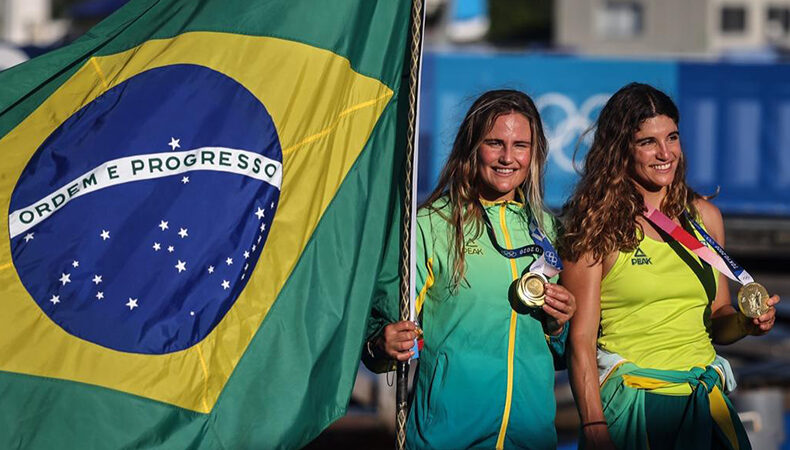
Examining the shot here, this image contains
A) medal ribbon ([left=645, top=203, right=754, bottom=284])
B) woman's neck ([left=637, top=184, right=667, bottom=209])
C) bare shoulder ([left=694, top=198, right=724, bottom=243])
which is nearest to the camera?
medal ribbon ([left=645, top=203, right=754, bottom=284])

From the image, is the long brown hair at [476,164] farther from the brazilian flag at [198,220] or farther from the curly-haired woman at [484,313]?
the brazilian flag at [198,220]

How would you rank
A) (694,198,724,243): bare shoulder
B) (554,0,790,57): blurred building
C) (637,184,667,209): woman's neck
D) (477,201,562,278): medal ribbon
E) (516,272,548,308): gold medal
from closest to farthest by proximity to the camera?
(516,272,548,308): gold medal → (477,201,562,278): medal ribbon → (637,184,667,209): woman's neck → (694,198,724,243): bare shoulder → (554,0,790,57): blurred building

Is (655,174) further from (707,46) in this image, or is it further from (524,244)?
(707,46)

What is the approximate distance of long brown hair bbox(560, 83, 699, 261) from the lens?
4.19 metres

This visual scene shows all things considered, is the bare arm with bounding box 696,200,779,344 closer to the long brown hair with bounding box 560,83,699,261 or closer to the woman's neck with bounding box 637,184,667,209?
the long brown hair with bounding box 560,83,699,261

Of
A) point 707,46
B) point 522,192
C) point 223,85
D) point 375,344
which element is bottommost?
point 375,344

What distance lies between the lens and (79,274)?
163 inches

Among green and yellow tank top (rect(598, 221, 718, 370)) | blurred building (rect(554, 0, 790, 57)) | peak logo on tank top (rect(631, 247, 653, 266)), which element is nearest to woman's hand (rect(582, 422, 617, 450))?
green and yellow tank top (rect(598, 221, 718, 370))

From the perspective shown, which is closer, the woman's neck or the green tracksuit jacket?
the green tracksuit jacket

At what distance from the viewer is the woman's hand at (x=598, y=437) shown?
4.02m

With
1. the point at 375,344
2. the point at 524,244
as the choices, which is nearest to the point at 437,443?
the point at 375,344

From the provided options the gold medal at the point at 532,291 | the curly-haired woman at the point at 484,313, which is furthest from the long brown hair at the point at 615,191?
the gold medal at the point at 532,291

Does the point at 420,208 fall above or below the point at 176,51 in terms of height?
below

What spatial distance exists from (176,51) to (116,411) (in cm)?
136
